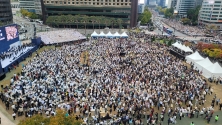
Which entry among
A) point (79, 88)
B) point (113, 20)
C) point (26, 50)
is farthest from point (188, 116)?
point (113, 20)

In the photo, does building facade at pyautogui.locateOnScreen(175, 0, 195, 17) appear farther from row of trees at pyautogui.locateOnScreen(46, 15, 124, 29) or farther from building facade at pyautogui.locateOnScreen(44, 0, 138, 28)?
row of trees at pyautogui.locateOnScreen(46, 15, 124, 29)

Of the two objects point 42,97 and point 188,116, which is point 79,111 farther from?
point 188,116

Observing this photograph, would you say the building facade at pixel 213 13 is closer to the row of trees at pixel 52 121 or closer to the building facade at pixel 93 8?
the building facade at pixel 93 8

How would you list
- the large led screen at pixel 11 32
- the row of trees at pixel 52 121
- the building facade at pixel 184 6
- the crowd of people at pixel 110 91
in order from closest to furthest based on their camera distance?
the row of trees at pixel 52 121 → the crowd of people at pixel 110 91 → the large led screen at pixel 11 32 → the building facade at pixel 184 6

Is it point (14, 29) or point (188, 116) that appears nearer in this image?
point (188, 116)

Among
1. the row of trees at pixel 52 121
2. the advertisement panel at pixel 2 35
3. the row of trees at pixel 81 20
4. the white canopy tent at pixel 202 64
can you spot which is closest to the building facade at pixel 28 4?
the row of trees at pixel 81 20

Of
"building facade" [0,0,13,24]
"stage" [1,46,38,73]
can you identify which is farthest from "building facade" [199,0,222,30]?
"building facade" [0,0,13,24]
